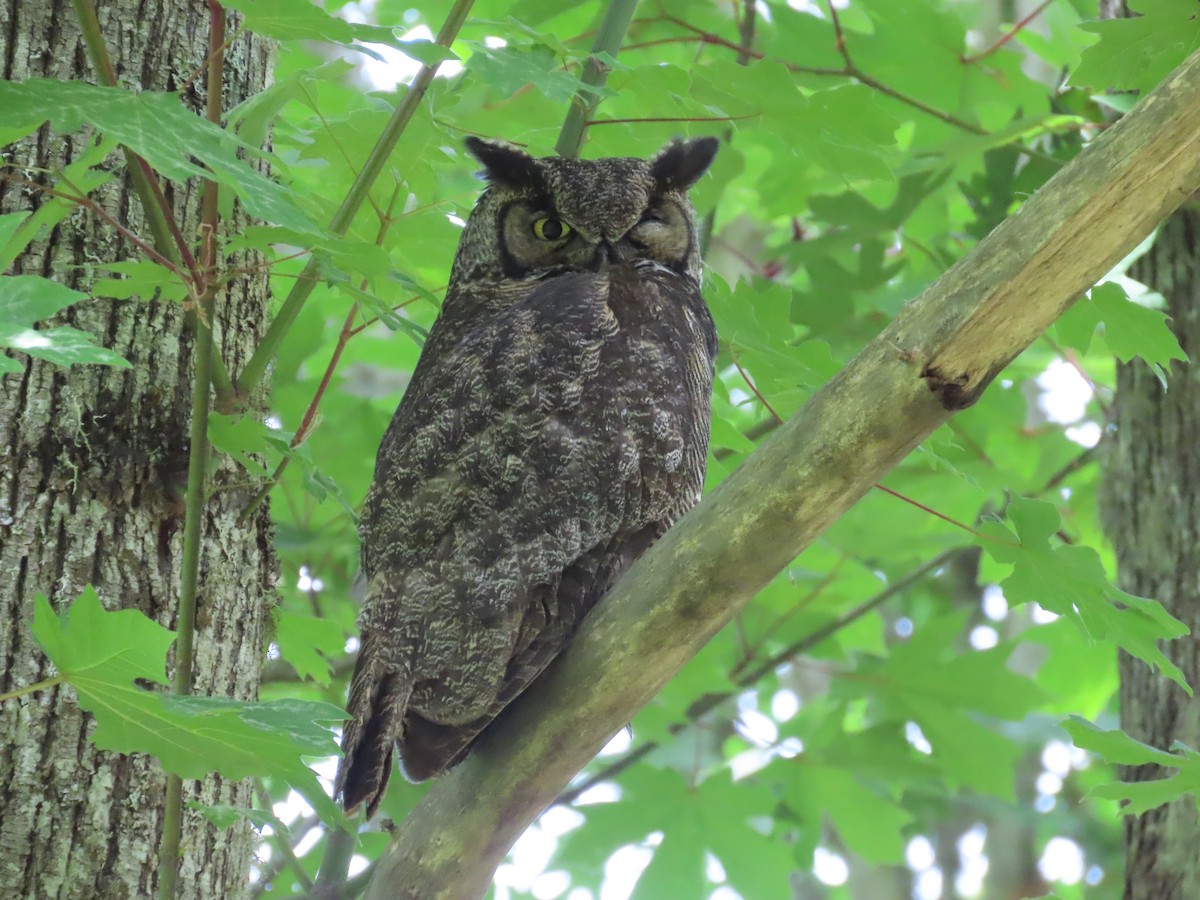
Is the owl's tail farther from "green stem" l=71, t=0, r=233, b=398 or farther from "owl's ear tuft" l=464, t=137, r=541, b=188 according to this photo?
"owl's ear tuft" l=464, t=137, r=541, b=188

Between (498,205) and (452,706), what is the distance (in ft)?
3.31

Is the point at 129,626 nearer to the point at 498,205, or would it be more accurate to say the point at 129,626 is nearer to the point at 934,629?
the point at 498,205

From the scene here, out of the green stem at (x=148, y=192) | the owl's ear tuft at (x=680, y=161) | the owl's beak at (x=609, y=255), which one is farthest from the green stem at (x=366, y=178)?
the owl's ear tuft at (x=680, y=161)

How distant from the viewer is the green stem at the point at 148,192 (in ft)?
4.40

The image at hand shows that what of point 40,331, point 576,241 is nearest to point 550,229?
point 576,241

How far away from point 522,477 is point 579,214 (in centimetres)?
57

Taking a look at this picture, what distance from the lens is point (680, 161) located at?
2328 mm

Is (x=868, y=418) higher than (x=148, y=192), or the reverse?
(x=148, y=192)

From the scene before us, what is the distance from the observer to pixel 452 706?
174 cm

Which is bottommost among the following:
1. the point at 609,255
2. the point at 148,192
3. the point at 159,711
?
the point at 159,711

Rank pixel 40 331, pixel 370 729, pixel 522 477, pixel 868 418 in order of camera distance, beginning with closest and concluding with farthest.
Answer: pixel 40 331, pixel 868 418, pixel 370 729, pixel 522 477

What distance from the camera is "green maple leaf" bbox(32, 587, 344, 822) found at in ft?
3.69

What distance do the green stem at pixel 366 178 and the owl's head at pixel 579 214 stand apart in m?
0.64

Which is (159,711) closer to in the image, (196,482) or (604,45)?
(196,482)
